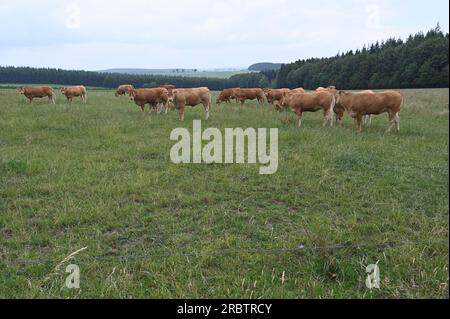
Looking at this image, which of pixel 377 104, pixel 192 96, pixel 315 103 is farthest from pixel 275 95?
pixel 377 104

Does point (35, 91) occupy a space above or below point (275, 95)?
above

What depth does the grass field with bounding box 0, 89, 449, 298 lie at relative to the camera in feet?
13.0

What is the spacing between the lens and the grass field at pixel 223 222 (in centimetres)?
396

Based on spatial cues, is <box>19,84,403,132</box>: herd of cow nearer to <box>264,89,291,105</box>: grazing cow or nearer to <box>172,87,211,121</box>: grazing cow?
<box>172,87,211,121</box>: grazing cow

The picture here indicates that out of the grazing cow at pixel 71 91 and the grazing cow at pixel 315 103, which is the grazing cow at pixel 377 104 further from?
the grazing cow at pixel 71 91

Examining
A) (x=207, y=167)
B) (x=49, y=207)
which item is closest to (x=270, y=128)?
(x=207, y=167)

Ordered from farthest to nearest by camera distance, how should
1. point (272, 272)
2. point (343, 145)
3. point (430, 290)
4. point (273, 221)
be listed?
1. point (343, 145)
2. point (273, 221)
3. point (272, 272)
4. point (430, 290)

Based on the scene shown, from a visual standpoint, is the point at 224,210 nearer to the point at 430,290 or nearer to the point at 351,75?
the point at 430,290

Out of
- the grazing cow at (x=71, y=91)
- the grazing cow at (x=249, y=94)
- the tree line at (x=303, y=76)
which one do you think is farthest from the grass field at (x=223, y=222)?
the tree line at (x=303, y=76)

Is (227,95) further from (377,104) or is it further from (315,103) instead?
(377,104)

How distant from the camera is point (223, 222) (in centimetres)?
564

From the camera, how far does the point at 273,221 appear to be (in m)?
5.76

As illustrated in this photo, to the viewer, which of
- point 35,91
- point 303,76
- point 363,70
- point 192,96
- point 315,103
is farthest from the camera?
point 303,76
